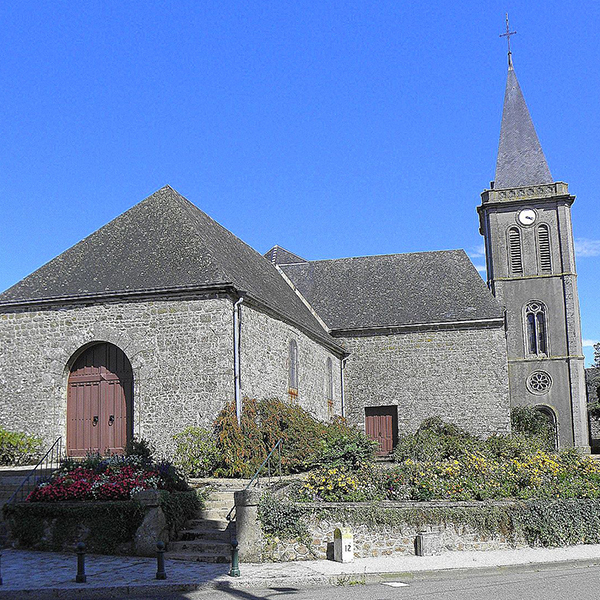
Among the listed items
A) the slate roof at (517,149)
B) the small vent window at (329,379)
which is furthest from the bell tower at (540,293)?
the small vent window at (329,379)

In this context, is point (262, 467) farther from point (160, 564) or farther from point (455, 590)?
point (455, 590)

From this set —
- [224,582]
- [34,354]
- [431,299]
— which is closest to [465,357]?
[431,299]

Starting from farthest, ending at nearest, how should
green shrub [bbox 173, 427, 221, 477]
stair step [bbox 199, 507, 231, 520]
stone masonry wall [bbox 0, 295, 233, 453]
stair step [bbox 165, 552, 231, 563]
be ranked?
1. stone masonry wall [bbox 0, 295, 233, 453]
2. green shrub [bbox 173, 427, 221, 477]
3. stair step [bbox 199, 507, 231, 520]
4. stair step [bbox 165, 552, 231, 563]

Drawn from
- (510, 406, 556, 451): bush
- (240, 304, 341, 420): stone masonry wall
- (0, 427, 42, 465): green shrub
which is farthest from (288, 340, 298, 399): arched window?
(510, 406, 556, 451): bush

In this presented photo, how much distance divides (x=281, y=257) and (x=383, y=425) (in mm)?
8780

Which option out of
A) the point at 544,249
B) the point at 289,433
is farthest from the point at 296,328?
the point at 544,249

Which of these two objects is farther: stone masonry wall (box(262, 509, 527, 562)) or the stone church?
the stone church

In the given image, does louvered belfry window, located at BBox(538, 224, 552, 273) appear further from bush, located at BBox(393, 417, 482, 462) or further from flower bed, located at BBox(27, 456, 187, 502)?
flower bed, located at BBox(27, 456, 187, 502)

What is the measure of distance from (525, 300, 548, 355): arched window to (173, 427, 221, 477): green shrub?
64.9 feet

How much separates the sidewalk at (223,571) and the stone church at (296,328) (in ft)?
18.3

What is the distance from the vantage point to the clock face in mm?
32188

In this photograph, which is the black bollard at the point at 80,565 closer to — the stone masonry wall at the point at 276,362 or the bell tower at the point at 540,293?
the stone masonry wall at the point at 276,362

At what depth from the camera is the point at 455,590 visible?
886cm

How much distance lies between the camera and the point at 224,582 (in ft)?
30.7
